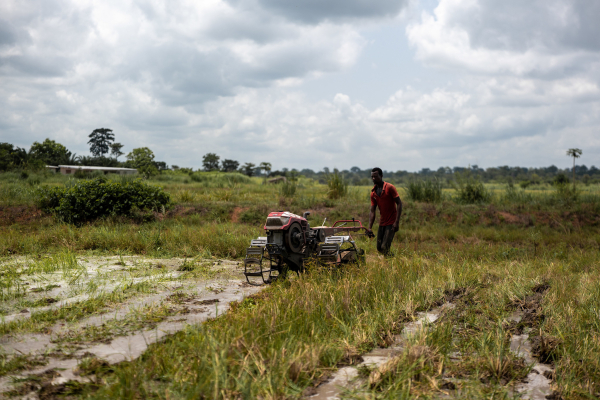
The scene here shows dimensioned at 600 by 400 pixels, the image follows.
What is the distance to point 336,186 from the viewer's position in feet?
65.4

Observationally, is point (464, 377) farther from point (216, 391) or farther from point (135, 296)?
point (135, 296)

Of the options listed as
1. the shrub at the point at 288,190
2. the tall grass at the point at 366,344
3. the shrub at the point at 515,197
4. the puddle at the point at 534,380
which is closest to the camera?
the tall grass at the point at 366,344

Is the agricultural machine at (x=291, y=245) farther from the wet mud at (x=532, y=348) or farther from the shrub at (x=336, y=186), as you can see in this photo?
the shrub at (x=336, y=186)

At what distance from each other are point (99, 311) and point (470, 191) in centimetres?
1687

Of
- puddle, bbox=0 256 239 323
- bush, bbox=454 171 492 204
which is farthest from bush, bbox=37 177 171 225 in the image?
bush, bbox=454 171 492 204

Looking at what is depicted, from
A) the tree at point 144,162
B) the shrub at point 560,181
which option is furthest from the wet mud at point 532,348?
the tree at point 144,162

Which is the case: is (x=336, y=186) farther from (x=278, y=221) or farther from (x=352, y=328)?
(x=352, y=328)

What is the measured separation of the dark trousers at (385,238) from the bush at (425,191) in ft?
34.6

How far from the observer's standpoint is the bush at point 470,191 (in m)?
19.0

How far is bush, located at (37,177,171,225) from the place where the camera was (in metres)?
13.9

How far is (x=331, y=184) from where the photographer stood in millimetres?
20078

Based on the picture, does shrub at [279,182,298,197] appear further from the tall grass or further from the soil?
the tall grass

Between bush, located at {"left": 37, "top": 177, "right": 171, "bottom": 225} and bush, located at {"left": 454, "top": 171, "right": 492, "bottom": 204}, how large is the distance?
12.1 m

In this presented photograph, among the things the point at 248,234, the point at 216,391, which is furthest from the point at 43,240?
the point at 216,391
